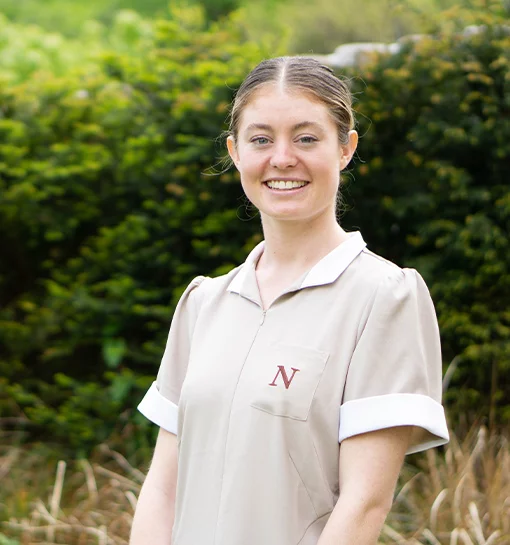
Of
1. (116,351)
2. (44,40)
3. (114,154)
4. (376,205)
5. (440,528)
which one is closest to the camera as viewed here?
(440,528)

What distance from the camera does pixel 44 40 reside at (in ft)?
33.4

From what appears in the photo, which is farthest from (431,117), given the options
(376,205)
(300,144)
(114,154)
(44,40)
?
(44,40)

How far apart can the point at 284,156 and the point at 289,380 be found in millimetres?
507

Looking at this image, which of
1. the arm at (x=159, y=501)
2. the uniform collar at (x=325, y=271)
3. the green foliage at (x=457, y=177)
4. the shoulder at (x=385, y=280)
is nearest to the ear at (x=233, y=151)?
the uniform collar at (x=325, y=271)

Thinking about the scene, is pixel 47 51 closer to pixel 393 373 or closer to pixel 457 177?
pixel 457 177

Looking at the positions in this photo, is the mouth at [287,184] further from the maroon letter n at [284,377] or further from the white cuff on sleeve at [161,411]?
the white cuff on sleeve at [161,411]

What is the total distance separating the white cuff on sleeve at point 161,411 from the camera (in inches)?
88.3

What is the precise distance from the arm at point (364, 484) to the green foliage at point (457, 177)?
3.35 metres

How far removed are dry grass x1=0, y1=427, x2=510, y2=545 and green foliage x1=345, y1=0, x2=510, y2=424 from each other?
531 mm

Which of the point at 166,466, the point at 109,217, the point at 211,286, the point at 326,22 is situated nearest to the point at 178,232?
the point at 109,217

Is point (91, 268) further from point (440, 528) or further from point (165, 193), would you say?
point (440, 528)

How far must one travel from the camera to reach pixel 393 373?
1876 millimetres

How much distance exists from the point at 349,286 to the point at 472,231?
324 cm

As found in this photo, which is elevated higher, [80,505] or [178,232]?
[178,232]
